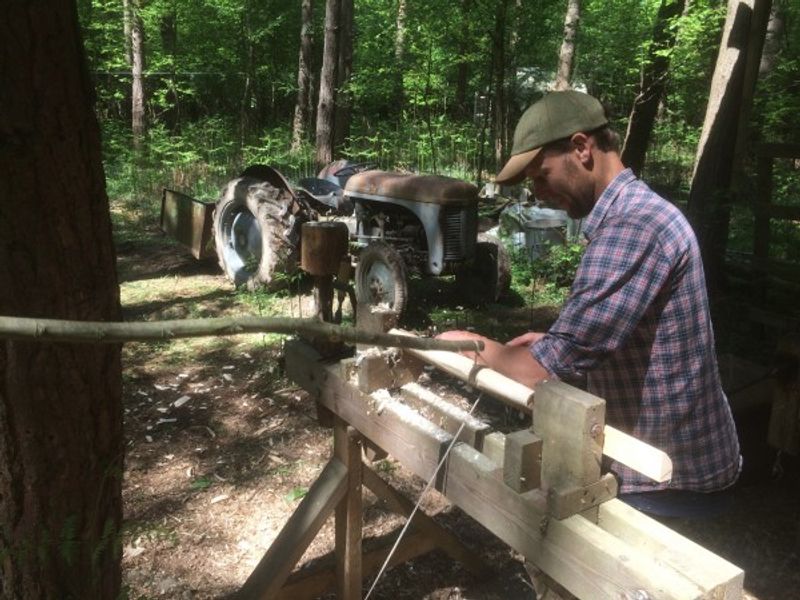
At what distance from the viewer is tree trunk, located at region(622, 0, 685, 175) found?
973 cm

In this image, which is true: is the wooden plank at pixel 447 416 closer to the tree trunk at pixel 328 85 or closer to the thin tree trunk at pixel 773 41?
the tree trunk at pixel 328 85

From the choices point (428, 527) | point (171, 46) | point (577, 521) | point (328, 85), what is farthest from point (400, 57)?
point (577, 521)

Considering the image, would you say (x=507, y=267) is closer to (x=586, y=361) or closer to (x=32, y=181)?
(x=586, y=361)

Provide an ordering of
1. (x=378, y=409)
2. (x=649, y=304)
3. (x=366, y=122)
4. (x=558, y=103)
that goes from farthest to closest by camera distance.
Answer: (x=366, y=122) → (x=378, y=409) → (x=558, y=103) → (x=649, y=304)

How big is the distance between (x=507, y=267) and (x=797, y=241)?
395 centimetres

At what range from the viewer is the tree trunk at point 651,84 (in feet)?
31.9

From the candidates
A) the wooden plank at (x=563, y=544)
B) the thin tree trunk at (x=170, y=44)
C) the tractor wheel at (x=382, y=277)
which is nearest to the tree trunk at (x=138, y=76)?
the thin tree trunk at (x=170, y=44)

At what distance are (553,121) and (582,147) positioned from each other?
11cm

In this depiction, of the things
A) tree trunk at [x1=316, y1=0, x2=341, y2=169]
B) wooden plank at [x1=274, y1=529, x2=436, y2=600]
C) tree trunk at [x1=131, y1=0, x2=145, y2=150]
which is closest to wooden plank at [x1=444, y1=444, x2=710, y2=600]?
wooden plank at [x1=274, y1=529, x2=436, y2=600]

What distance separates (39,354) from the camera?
1.54 m

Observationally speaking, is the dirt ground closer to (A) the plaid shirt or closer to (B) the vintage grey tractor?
(B) the vintage grey tractor

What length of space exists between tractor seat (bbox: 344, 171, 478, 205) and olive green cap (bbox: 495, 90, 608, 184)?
4448 millimetres

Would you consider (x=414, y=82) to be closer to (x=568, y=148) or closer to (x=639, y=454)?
(x=568, y=148)

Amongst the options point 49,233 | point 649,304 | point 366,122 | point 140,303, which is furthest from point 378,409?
point 366,122
